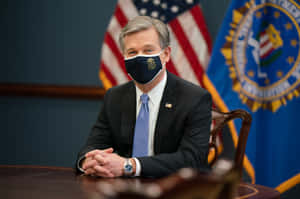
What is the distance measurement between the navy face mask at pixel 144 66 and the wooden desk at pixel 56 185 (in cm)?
63

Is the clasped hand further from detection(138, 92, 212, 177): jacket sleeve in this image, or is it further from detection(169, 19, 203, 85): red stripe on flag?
detection(169, 19, 203, 85): red stripe on flag

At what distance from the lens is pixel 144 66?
205 cm

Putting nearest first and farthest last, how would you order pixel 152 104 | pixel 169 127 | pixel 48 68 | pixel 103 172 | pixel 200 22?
pixel 103 172, pixel 169 127, pixel 152 104, pixel 200 22, pixel 48 68

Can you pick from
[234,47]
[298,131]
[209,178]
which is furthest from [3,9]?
[209,178]

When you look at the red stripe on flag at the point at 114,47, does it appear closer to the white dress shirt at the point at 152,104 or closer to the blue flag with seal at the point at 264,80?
the blue flag with seal at the point at 264,80

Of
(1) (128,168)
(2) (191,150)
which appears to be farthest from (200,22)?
(1) (128,168)

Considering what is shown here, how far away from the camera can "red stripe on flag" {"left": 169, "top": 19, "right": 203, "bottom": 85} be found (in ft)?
11.3

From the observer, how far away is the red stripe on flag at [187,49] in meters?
3.44

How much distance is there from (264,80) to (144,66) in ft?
4.83

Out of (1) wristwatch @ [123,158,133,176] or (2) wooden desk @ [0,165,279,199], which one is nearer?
(2) wooden desk @ [0,165,279,199]

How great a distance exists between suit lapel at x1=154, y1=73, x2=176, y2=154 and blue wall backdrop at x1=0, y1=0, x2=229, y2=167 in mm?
1844

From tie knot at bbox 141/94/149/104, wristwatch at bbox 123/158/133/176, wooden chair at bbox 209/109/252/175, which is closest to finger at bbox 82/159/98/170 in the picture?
wristwatch at bbox 123/158/133/176

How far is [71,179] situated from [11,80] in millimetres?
2652

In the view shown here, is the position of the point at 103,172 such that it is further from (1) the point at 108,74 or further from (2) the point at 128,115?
(1) the point at 108,74
